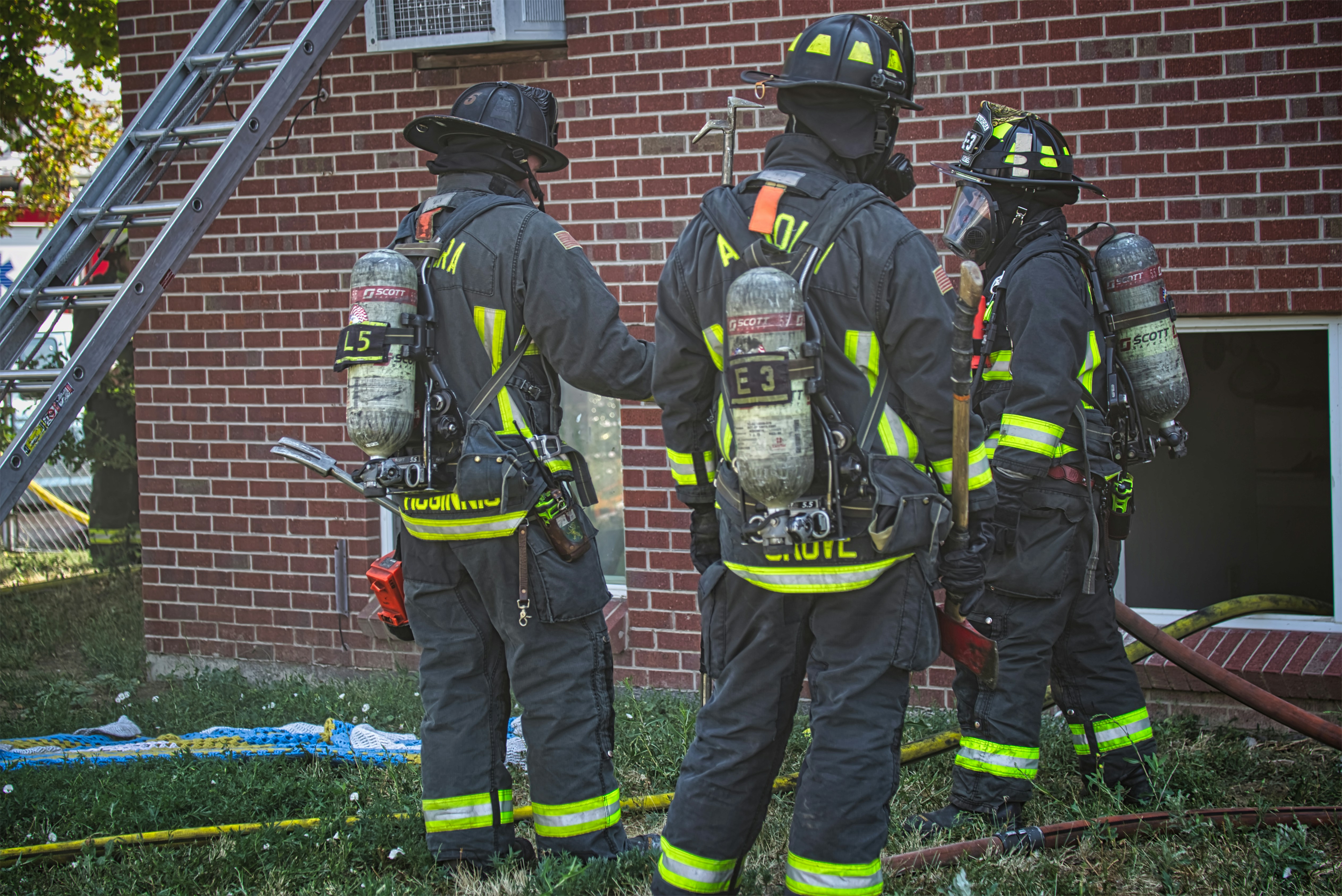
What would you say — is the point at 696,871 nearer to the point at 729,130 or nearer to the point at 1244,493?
the point at 729,130

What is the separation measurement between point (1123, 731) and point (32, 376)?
14.3 feet

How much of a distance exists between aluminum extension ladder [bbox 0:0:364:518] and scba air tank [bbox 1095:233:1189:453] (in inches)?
136

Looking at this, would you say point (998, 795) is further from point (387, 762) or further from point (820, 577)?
point (387, 762)

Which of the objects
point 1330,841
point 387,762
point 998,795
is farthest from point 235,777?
point 1330,841

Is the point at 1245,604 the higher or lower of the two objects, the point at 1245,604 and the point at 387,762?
the higher

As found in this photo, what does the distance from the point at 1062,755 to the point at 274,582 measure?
4.11 metres

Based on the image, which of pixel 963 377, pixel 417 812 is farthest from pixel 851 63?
pixel 417 812

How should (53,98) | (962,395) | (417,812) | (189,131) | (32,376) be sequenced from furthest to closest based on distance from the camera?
(53,98) < (189,131) < (32,376) < (417,812) < (962,395)

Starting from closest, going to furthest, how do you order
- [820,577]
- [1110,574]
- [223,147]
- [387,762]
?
[820,577]
[1110,574]
[387,762]
[223,147]

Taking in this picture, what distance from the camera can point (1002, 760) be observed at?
3.80 m

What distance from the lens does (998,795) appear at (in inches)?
150

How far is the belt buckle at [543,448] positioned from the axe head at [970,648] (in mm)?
1251

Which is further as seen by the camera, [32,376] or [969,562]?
[32,376]

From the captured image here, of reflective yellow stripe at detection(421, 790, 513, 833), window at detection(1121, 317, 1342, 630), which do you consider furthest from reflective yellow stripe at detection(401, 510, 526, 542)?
window at detection(1121, 317, 1342, 630)
